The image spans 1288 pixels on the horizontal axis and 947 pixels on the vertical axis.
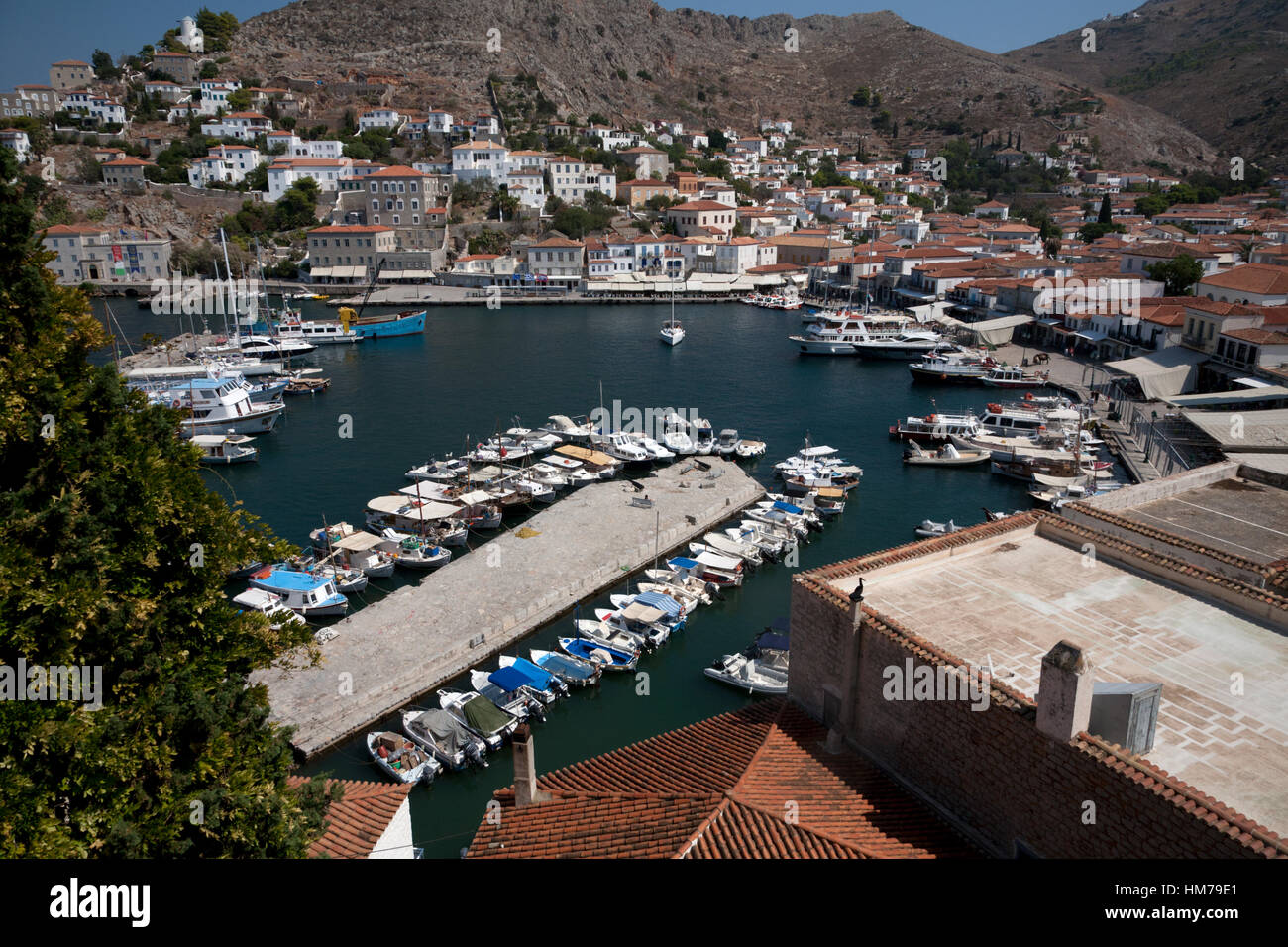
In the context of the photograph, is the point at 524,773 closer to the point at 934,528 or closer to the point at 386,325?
the point at 934,528

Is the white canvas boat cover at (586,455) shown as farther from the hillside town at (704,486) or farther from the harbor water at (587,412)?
the harbor water at (587,412)

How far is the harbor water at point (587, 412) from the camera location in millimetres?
14875

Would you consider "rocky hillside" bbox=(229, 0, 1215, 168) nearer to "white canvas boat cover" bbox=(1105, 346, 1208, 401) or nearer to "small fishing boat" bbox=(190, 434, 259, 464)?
"small fishing boat" bbox=(190, 434, 259, 464)

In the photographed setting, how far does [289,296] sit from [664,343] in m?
31.2

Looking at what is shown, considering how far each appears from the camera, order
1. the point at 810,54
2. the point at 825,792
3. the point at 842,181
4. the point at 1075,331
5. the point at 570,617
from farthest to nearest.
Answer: the point at 810,54, the point at 842,181, the point at 1075,331, the point at 570,617, the point at 825,792

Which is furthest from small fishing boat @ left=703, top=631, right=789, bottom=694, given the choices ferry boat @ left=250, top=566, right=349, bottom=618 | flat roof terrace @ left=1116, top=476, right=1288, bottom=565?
ferry boat @ left=250, top=566, right=349, bottom=618

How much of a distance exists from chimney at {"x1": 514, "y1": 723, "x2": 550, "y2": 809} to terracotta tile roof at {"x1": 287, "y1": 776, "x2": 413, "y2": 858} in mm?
1399

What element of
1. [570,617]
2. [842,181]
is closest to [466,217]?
[842,181]

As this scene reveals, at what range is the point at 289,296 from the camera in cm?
6172

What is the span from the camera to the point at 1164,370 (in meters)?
33.6

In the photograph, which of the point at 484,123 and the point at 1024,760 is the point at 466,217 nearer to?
the point at 484,123

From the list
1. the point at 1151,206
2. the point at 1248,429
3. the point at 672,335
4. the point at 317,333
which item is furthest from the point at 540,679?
the point at 1151,206

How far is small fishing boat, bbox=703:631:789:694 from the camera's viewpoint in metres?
15.3

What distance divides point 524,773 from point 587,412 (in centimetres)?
2634
